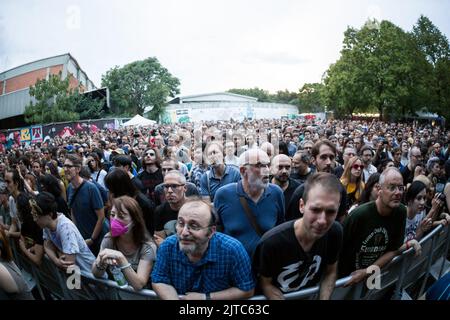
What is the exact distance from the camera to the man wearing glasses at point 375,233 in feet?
8.86

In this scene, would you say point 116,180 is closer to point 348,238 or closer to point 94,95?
point 348,238

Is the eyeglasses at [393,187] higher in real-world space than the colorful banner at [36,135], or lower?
lower

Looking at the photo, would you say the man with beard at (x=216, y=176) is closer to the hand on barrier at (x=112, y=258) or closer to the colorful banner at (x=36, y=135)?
the hand on barrier at (x=112, y=258)

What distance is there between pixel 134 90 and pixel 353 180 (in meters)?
47.6

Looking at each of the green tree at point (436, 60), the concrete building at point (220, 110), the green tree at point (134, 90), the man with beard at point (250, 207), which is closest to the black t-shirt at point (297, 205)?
the man with beard at point (250, 207)

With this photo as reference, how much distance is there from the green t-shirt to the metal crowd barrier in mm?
144

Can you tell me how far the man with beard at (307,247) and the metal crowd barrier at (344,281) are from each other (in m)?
0.08

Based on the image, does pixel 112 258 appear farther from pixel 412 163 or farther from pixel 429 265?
pixel 412 163

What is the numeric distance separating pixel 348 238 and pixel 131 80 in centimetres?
4933

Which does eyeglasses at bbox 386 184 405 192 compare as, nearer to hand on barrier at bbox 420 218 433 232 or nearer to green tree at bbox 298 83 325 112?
hand on barrier at bbox 420 218 433 232

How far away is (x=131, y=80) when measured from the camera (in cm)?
4847

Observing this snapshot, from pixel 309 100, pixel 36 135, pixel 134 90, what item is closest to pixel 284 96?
pixel 309 100

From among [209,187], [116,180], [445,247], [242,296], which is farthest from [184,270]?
[445,247]

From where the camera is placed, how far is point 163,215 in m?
3.56
